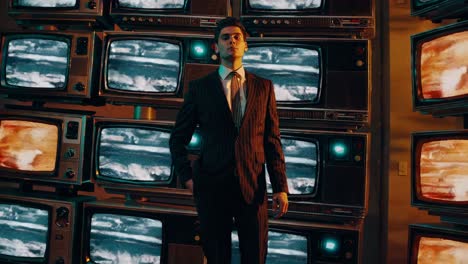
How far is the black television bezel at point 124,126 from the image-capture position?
2740mm

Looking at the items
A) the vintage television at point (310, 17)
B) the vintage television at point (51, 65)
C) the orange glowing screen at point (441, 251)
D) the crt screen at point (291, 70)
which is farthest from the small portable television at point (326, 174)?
the vintage television at point (51, 65)

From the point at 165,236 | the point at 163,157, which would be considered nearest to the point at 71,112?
the point at 163,157

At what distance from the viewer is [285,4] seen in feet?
9.15

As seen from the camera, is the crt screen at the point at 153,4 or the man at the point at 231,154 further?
the crt screen at the point at 153,4

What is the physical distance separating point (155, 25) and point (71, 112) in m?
0.96

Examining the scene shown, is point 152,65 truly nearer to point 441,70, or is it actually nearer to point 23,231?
point 23,231

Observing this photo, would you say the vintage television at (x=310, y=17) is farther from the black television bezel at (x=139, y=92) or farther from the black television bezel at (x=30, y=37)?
the black television bezel at (x=30, y=37)

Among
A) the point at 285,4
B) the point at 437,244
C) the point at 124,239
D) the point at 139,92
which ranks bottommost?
the point at 124,239

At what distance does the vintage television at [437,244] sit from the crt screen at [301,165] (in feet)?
2.35

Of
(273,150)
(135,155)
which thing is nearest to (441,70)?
(273,150)

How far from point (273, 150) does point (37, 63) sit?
2.19 meters

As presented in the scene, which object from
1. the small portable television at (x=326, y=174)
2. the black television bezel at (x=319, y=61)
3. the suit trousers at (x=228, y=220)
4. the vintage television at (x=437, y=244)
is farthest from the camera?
the black television bezel at (x=319, y=61)

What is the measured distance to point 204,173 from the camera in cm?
164

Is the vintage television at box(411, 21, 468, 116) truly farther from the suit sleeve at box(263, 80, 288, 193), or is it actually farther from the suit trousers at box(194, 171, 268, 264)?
the suit trousers at box(194, 171, 268, 264)
